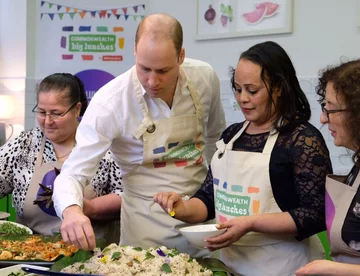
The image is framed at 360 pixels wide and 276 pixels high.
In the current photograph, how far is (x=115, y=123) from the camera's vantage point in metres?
1.91

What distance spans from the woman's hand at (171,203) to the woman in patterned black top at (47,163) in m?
0.52

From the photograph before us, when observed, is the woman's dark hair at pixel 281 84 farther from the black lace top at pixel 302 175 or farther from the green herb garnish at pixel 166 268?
the green herb garnish at pixel 166 268

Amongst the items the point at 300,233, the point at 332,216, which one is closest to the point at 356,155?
the point at 332,216

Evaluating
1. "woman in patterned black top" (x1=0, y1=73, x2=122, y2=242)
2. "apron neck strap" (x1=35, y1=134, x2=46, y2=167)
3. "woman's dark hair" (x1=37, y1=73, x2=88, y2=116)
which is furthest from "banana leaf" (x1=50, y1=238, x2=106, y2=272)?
"woman's dark hair" (x1=37, y1=73, x2=88, y2=116)

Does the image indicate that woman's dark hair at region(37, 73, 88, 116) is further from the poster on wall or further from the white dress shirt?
the poster on wall

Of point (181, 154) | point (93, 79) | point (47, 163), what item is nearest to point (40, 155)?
point (47, 163)

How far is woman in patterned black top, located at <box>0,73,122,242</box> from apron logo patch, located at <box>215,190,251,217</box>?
2.05ft

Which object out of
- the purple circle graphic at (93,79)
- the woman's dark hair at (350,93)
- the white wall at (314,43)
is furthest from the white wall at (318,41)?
the woman's dark hair at (350,93)

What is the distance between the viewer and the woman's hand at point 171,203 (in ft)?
5.62

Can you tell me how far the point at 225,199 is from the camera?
1.72m

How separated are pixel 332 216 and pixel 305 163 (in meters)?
0.18

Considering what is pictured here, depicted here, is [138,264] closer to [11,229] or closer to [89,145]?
[89,145]

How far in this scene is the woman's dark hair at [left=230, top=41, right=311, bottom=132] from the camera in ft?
5.45

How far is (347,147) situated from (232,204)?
1.39 feet
